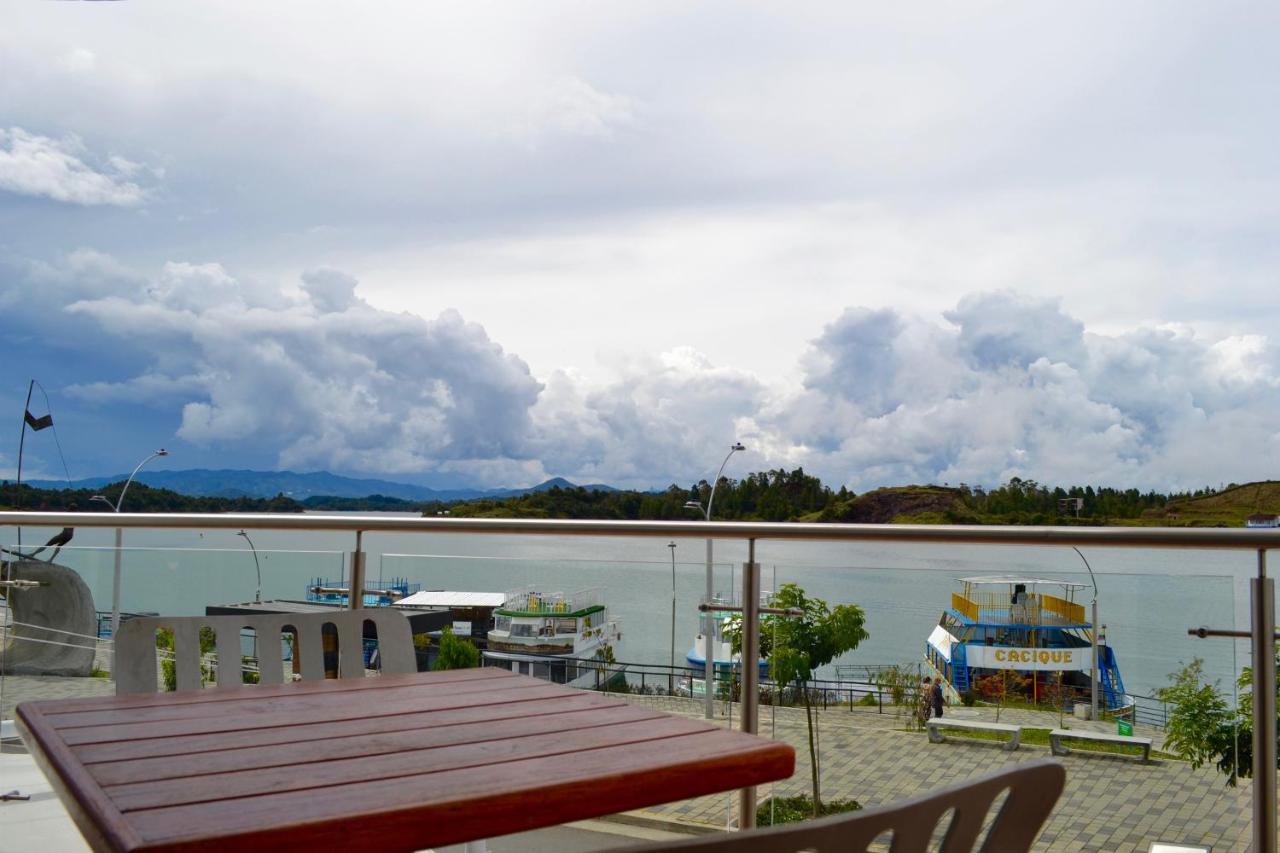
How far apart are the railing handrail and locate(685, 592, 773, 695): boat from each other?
0.23 meters

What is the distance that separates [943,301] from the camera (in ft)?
183

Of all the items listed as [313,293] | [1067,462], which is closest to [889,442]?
[1067,462]

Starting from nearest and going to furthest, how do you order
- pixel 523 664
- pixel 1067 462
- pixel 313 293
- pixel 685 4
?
pixel 523 664
pixel 685 4
pixel 1067 462
pixel 313 293

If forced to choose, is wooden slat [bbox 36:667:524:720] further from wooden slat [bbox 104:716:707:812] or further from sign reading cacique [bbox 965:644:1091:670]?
sign reading cacique [bbox 965:644:1091:670]

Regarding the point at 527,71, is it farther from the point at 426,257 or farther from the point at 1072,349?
the point at 1072,349

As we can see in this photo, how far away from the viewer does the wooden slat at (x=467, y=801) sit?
1271mm

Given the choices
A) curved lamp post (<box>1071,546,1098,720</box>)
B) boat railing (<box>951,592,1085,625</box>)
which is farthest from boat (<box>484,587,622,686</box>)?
curved lamp post (<box>1071,546,1098,720</box>)

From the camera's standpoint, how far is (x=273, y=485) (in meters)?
37.0

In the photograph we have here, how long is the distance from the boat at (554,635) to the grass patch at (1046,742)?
100cm

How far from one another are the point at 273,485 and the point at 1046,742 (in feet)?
121

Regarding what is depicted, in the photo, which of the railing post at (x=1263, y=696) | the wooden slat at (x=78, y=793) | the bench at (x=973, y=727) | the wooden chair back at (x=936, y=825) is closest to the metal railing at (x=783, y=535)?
the railing post at (x=1263, y=696)

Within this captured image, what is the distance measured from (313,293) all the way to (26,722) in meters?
56.5

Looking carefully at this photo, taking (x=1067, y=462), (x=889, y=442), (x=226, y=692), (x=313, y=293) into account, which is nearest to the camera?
(x=226, y=692)

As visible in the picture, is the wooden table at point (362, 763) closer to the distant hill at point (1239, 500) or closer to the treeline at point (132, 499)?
the distant hill at point (1239, 500)
